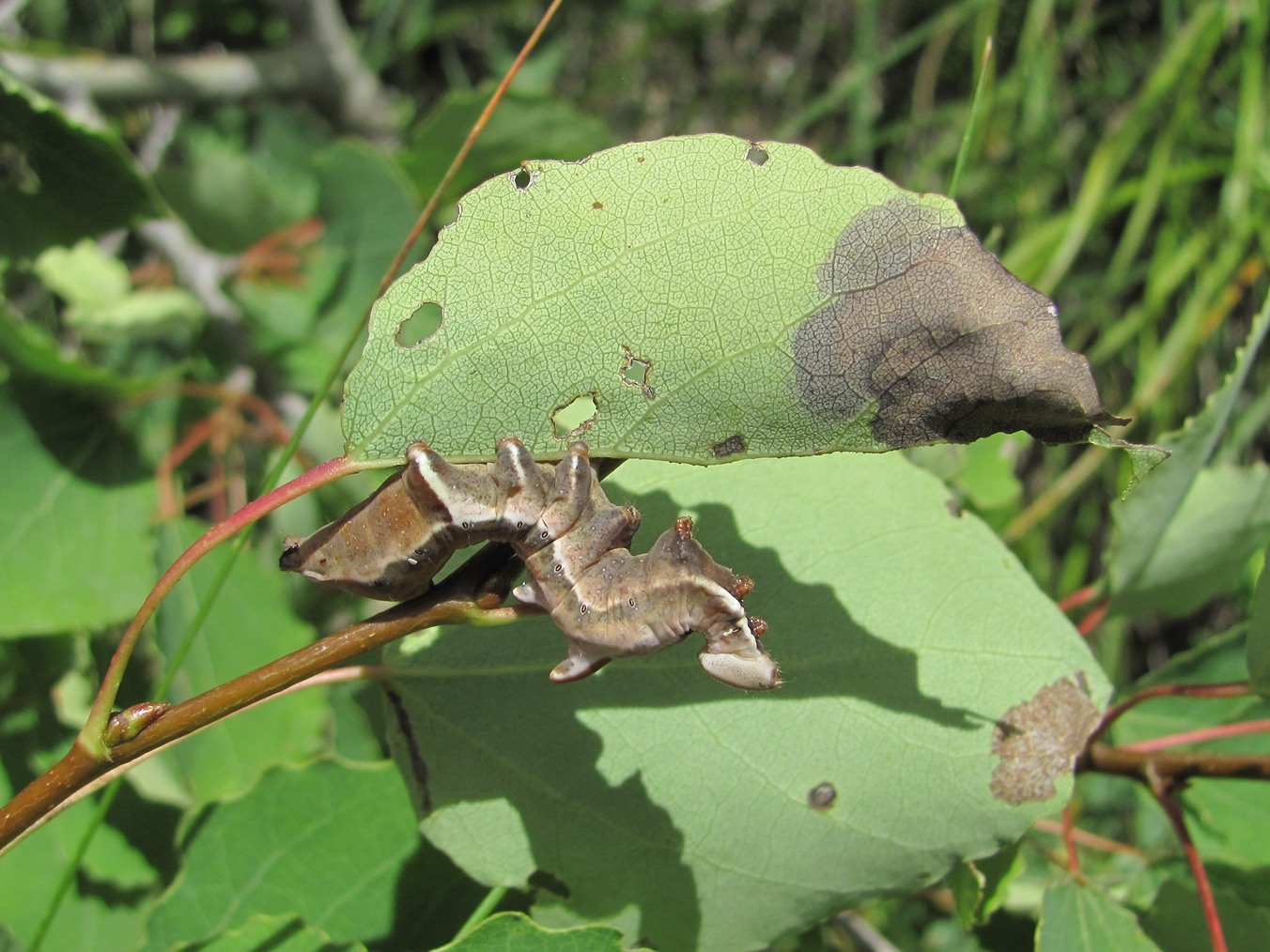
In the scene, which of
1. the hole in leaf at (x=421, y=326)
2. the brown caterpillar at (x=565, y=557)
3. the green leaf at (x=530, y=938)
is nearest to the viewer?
the brown caterpillar at (x=565, y=557)

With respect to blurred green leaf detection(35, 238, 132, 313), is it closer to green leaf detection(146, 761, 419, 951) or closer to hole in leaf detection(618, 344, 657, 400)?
green leaf detection(146, 761, 419, 951)

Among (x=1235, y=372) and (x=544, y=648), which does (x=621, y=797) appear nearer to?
(x=544, y=648)

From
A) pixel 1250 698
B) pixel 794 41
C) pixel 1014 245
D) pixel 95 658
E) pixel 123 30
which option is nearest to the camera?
pixel 1250 698

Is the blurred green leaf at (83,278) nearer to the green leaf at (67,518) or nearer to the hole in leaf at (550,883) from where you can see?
the green leaf at (67,518)

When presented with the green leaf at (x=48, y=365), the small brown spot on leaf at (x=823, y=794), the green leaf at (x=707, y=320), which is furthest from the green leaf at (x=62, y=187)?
the small brown spot on leaf at (x=823, y=794)

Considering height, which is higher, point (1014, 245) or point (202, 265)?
point (202, 265)

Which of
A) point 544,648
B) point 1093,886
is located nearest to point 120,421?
point 544,648
